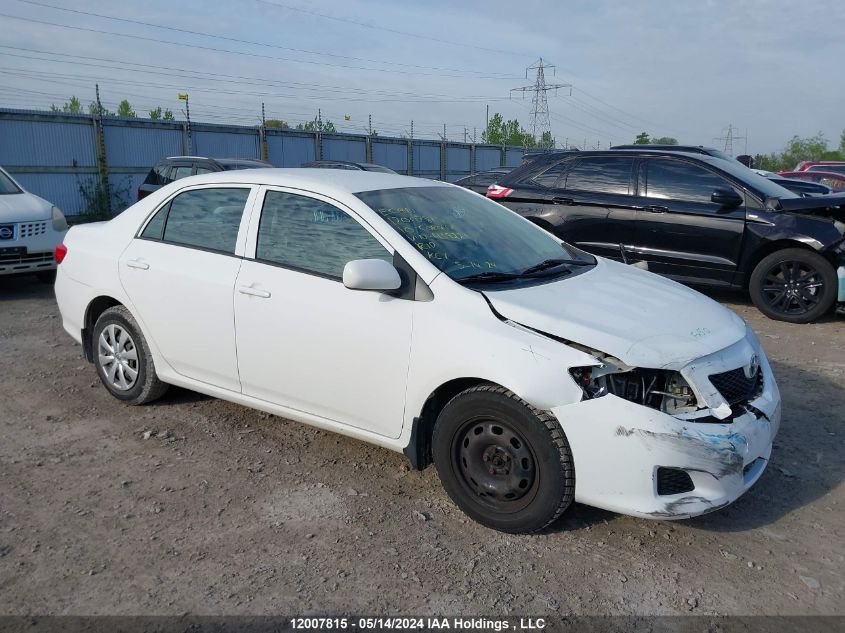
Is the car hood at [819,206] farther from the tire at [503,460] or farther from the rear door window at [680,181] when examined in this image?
the tire at [503,460]

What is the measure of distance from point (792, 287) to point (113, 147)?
16322 mm

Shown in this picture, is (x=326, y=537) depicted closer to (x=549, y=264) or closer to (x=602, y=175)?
(x=549, y=264)

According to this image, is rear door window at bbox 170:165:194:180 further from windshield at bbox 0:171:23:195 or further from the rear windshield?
windshield at bbox 0:171:23:195

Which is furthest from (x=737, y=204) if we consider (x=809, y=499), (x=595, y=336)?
(x=595, y=336)

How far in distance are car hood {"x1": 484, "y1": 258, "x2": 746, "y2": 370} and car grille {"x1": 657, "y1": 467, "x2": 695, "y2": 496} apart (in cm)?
45

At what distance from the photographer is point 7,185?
370 inches

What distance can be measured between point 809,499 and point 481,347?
1.99 meters

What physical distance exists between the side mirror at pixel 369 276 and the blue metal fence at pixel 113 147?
15.2 m

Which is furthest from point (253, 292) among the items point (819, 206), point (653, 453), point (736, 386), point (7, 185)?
point (7, 185)

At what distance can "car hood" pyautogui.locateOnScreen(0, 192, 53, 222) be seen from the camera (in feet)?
28.2

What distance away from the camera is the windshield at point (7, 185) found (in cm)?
927

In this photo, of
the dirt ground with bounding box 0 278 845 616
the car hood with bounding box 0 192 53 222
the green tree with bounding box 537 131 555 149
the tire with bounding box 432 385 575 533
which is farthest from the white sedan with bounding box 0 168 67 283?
the green tree with bounding box 537 131 555 149

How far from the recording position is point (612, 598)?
297 centimetres

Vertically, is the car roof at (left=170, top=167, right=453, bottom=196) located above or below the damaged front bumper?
above
